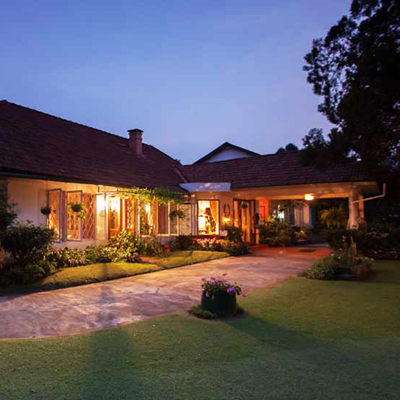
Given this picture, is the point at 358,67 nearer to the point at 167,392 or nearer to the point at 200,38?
the point at 167,392

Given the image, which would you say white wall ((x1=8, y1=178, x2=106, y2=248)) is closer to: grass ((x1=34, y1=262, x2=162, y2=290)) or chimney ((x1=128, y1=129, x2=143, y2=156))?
grass ((x1=34, y1=262, x2=162, y2=290))

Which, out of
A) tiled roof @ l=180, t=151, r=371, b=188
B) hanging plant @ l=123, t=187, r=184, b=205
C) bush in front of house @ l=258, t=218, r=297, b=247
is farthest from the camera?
bush in front of house @ l=258, t=218, r=297, b=247

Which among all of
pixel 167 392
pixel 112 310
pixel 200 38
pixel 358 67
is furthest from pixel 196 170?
pixel 167 392

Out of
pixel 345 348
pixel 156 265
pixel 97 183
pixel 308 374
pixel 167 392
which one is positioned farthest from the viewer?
pixel 97 183

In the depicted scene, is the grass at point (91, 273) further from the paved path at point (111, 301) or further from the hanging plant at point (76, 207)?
the hanging plant at point (76, 207)

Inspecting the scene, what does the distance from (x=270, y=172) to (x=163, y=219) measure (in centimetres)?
476

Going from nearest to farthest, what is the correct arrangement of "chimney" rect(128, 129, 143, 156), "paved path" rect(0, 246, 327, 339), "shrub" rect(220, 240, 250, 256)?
1. "paved path" rect(0, 246, 327, 339)
2. "shrub" rect(220, 240, 250, 256)
3. "chimney" rect(128, 129, 143, 156)

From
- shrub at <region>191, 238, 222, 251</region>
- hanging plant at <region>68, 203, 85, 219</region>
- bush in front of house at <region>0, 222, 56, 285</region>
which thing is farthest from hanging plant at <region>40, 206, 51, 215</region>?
shrub at <region>191, 238, 222, 251</region>

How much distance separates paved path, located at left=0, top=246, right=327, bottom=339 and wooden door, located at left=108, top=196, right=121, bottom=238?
411cm

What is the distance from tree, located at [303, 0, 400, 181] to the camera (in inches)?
276

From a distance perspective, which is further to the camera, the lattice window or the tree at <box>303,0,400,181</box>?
the lattice window

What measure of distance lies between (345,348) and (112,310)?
331 cm

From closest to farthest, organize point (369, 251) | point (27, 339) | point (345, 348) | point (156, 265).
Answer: point (345, 348)
point (27, 339)
point (156, 265)
point (369, 251)

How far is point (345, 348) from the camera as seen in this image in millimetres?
3734
